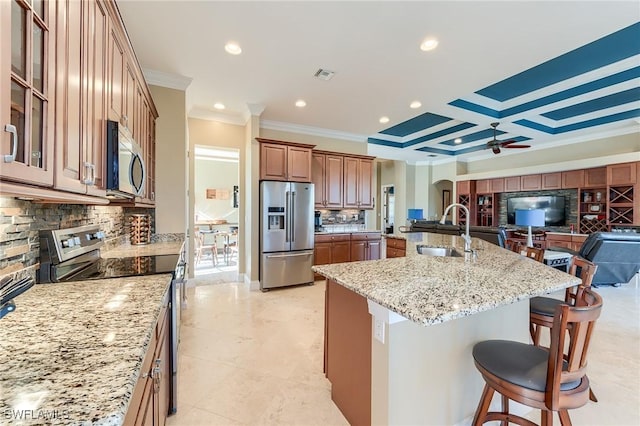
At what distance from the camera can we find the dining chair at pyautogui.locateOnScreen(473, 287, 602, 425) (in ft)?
3.67

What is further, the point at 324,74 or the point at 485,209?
the point at 485,209

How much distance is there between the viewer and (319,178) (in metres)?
5.32

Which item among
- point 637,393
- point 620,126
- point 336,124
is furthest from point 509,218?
point 637,393

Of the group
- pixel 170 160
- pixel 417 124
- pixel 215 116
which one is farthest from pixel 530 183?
pixel 170 160

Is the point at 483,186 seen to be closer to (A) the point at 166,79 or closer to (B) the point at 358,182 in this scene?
(B) the point at 358,182

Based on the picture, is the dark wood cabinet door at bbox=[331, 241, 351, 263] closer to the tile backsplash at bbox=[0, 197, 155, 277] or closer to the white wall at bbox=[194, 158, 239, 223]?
the tile backsplash at bbox=[0, 197, 155, 277]

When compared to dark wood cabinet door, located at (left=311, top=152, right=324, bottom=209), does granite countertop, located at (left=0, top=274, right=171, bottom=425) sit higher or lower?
lower

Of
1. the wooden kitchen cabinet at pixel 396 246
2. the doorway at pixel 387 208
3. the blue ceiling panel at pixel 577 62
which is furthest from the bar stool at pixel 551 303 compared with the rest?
the doorway at pixel 387 208

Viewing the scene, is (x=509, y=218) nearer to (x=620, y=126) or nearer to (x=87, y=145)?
(x=620, y=126)

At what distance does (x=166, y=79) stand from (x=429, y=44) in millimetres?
3108

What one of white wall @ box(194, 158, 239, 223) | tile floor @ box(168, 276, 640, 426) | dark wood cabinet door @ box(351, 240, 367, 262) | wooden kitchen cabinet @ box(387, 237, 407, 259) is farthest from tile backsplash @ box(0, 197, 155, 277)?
white wall @ box(194, 158, 239, 223)

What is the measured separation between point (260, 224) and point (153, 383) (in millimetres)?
3395

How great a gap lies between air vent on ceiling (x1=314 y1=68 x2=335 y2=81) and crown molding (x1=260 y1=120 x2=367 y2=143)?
5.94ft

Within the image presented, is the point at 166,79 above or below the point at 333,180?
above
